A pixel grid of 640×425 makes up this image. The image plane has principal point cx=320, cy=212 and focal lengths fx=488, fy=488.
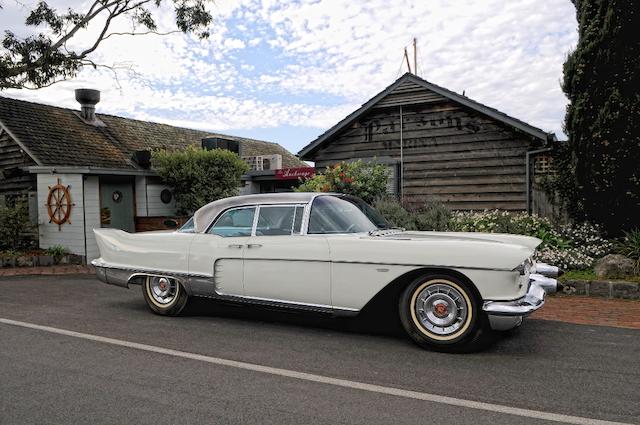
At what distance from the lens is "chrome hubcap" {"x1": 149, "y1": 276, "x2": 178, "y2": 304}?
6.02 m

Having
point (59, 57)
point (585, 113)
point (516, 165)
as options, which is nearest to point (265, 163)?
point (59, 57)

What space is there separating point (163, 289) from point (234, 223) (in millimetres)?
1328

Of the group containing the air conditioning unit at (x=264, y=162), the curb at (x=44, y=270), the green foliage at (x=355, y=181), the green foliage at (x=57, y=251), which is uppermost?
the air conditioning unit at (x=264, y=162)

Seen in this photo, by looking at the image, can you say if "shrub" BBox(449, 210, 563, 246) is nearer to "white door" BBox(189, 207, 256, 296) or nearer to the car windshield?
the car windshield

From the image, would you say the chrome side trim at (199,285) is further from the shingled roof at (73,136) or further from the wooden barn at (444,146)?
the shingled roof at (73,136)

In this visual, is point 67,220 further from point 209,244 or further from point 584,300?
point 584,300

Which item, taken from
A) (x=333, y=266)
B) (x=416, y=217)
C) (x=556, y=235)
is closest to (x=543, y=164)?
(x=556, y=235)

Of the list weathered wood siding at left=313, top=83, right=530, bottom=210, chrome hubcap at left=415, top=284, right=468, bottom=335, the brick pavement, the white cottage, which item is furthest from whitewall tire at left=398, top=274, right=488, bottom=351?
the white cottage

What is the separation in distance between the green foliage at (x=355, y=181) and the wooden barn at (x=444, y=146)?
80cm

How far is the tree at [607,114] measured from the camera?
8922 millimetres

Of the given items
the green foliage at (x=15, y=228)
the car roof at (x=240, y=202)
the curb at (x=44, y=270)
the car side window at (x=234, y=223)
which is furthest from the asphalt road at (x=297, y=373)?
the green foliage at (x=15, y=228)

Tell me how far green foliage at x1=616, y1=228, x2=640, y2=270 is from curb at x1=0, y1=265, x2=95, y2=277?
10.8 metres

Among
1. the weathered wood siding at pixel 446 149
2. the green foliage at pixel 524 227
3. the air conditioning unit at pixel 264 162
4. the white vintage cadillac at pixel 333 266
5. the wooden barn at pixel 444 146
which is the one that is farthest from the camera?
the air conditioning unit at pixel 264 162

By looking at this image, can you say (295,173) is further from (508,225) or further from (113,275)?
(113,275)
